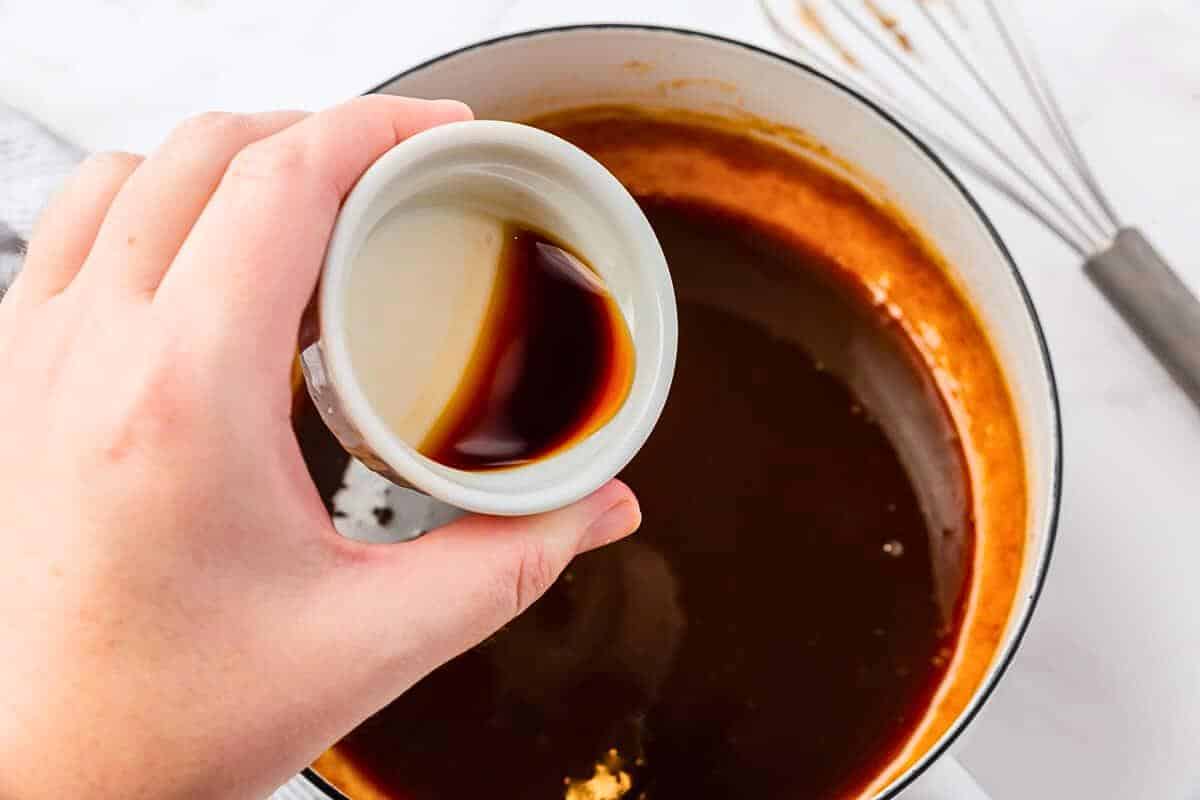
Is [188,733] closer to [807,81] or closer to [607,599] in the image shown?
[607,599]

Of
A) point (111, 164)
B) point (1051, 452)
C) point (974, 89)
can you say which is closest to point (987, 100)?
point (974, 89)

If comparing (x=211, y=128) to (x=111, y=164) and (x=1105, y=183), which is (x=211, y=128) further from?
(x=1105, y=183)

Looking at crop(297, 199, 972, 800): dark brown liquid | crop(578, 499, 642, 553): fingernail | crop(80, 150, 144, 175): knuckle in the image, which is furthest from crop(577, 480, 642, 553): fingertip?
crop(80, 150, 144, 175): knuckle

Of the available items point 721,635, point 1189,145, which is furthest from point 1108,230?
point 721,635

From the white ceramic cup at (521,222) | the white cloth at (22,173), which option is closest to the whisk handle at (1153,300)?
the white ceramic cup at (521,222)

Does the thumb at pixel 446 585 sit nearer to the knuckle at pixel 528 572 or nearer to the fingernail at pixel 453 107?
the knuckle at pixel 528 572

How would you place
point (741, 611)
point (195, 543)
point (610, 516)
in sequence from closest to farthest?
point (195, 543)
point (610, 516)
point (741, 611)
